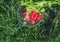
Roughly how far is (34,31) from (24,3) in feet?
1.09

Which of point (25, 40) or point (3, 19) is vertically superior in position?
point (3, 19)

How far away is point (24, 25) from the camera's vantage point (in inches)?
112

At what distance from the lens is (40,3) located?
2.67m

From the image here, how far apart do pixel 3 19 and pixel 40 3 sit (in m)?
0.48

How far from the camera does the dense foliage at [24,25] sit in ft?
9.20

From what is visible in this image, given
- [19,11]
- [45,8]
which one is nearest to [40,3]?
[45,8]

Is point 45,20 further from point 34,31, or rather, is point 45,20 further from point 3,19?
point 3,19

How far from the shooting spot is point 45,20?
2.87m

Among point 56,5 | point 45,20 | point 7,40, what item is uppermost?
point 56,5

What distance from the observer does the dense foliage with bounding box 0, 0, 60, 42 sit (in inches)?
110

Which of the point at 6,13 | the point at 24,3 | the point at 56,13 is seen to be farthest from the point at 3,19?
the point at 56,13

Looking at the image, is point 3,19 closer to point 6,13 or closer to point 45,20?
point 6,13

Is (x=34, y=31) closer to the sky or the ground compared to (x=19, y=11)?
closer to the ground

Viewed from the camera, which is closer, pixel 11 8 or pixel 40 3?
pixel 40 3
